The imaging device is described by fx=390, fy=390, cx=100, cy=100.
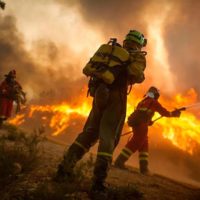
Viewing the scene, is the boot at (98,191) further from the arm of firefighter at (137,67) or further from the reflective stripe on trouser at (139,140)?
the reflective stripe on trouser at (139,140)

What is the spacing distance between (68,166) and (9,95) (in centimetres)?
853

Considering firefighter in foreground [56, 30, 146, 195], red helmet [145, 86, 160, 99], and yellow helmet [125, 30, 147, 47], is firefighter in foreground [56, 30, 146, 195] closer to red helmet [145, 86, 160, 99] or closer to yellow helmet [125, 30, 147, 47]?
yellow helmet [125, 30, 147, 47]

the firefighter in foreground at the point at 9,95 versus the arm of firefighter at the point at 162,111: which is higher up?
the firefighter in foreground at the point at 9,95

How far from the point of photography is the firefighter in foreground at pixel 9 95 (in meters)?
12.9

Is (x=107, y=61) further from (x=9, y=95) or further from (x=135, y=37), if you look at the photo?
(x=9, y=95)

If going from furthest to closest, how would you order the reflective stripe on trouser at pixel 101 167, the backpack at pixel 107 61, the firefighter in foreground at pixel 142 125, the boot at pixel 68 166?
the firefighter in foreground at pixel 142 125, the backpack at pixel 107 61, the boot at pixel 68 166, the reflective stripe on trouser at pixel 101 167

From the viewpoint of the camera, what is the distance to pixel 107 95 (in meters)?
5.16

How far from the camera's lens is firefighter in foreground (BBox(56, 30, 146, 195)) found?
16.7 ft

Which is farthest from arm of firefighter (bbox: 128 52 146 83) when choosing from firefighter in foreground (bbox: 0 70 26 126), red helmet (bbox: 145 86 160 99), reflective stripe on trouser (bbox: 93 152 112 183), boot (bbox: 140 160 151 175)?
firefighter in foreground (bbox: 0 70 26 126)

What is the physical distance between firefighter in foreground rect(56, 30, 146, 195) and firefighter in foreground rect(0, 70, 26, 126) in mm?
8011

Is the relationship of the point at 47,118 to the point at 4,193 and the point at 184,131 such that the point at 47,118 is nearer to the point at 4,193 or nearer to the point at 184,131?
the point at 184,131

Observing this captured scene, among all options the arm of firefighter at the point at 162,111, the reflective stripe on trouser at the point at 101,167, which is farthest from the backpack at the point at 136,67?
the arm of firefighter at the point at 162,111

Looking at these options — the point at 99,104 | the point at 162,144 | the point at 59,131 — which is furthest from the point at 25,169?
the point at 59,131

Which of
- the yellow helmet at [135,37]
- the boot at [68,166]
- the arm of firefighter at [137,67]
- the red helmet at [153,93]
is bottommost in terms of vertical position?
the boot at [68,166]
